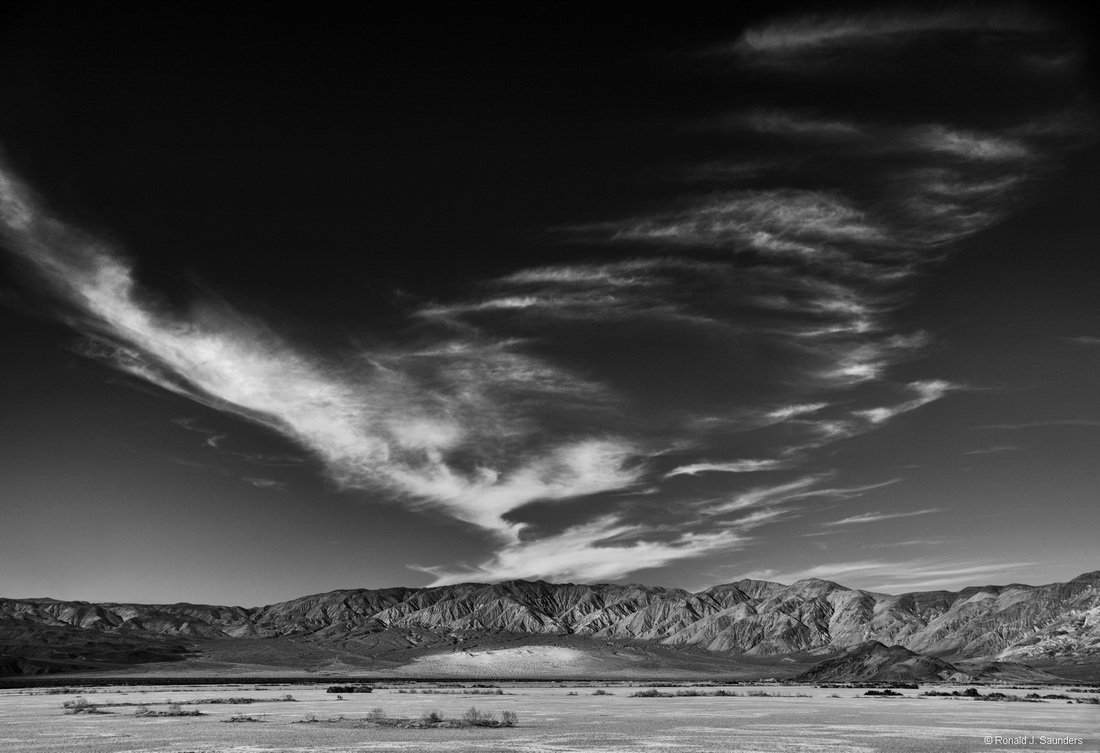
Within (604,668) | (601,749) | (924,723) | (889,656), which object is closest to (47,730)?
(601,749)

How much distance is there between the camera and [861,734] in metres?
34.3

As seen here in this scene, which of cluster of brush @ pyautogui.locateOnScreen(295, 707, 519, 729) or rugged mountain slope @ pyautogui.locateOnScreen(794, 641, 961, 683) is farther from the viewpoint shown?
rugged mountain slope @ pyautogui.locateOnScreen(794, 641, 961, 683)

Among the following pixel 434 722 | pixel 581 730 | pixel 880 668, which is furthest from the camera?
pixel 880 668

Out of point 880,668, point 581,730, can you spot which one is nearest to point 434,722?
point 581,730

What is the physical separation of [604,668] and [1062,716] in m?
151

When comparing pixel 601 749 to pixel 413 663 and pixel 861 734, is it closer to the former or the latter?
pixel 861 734

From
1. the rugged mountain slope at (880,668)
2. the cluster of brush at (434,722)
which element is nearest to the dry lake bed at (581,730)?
the cluster of brush at (434,722)

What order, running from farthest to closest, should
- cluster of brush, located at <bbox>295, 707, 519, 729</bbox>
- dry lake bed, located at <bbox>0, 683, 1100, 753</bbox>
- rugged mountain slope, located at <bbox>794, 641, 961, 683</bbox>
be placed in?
rugged mountain slope, located at <bbox>794, 641, 961, 683</bbox> < cluster of brush, located at <bbox>295, 707, 519, 729</bbox> < dry lake bed, located at <bbox>0, 683, 1100, 753</bbox>

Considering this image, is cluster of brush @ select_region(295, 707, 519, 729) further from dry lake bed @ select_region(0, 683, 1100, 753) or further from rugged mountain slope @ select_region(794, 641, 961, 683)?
rugged mountain slope @ select_region(794, 641, 961, 683)

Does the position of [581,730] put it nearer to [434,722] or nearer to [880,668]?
[434,722]

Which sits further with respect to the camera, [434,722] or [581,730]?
[434,722]

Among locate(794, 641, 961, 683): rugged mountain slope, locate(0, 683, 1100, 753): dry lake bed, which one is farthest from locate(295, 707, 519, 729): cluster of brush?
→ locate(794, 641, 961, 683): rugged mountain slope

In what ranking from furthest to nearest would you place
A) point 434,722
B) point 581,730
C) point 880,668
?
point 880,668 → point 434,722 → point 581,730

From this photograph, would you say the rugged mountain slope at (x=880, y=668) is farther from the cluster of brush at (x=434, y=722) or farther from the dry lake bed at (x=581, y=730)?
the cluster of brush at (x=434, y=722)
